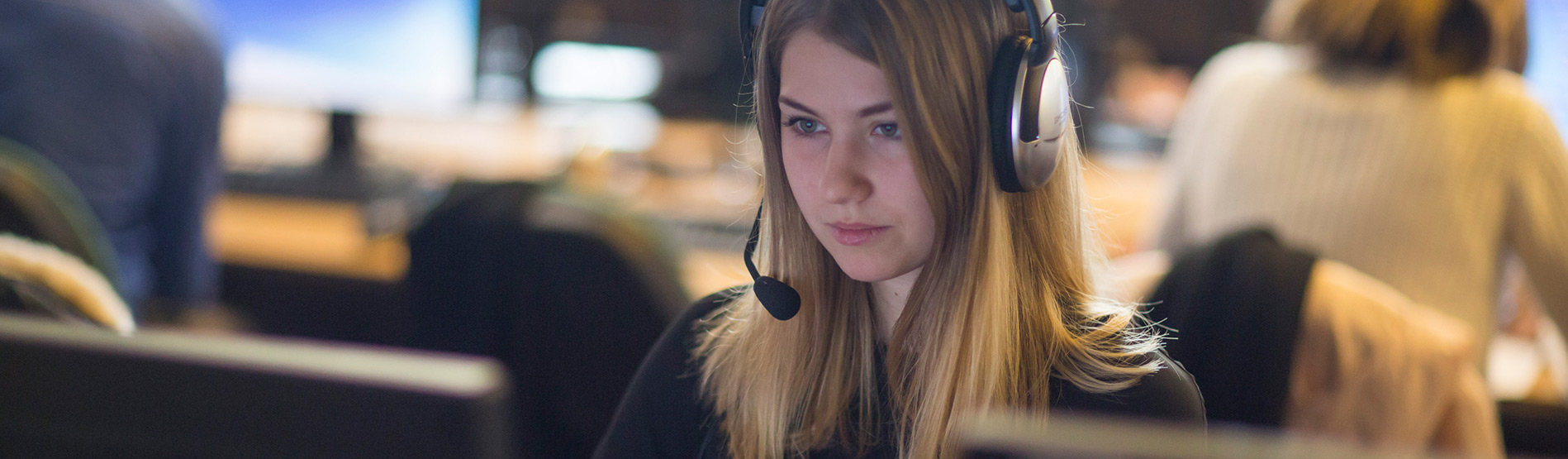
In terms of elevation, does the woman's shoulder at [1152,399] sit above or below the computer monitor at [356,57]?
below

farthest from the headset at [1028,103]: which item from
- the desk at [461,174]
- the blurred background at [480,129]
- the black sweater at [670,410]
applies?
the desk at [461,174]

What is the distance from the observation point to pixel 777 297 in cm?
69

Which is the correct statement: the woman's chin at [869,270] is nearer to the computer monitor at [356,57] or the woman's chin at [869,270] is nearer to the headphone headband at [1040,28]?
the headphone headband at [1040,28]

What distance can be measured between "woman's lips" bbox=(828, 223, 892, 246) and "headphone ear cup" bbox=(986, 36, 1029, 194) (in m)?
0.08

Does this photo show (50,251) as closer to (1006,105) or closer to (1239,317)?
(1006,105)

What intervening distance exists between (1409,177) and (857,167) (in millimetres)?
912

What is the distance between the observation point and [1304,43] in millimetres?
1195

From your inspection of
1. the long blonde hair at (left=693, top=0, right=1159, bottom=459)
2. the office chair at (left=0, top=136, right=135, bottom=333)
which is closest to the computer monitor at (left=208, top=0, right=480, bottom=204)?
the office chair at (left=0, top=136, right=135, bottom=333)

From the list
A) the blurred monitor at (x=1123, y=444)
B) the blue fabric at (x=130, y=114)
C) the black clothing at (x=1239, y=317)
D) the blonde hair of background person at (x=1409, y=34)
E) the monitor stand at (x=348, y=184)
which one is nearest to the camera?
the blurred monitor at (x=1123, y=444)

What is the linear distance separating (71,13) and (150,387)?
1.57 metres

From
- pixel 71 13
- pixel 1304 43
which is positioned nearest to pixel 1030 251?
pixel 1304 43

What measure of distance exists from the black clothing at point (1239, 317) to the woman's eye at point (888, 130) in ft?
0.83

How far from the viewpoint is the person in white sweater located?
1143 mm

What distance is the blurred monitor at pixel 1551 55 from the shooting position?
1.76 metres
